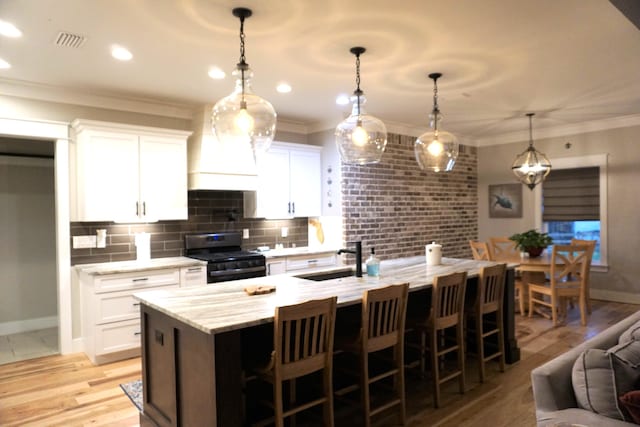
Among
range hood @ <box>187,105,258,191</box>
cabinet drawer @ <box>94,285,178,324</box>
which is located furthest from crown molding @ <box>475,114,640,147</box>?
cabinet drawer @ <box>94,285,178,324</box>

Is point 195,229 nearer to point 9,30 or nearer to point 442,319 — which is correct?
point 9,30

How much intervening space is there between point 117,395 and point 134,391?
124 mm

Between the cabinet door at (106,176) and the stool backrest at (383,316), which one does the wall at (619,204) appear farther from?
the cabinet door at (106,176)

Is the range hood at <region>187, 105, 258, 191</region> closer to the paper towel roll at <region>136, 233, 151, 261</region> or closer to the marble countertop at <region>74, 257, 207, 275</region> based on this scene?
the paper towel roll at <region>136, 233, 151, 261</region>

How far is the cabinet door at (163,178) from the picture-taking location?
4.42 metres

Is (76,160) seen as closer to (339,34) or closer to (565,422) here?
(339,34)

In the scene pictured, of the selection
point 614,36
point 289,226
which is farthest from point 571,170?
point 289,226

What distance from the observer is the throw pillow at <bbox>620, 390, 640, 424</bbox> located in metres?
1.62

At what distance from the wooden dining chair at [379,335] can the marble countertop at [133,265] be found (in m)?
2.32

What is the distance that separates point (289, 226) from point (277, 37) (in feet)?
10.8

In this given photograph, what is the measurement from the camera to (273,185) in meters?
5.47

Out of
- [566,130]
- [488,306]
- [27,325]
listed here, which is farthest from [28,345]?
[566,130]

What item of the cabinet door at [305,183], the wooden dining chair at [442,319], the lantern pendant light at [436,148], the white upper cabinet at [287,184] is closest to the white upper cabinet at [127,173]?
the white upper cabinet at [287,184]

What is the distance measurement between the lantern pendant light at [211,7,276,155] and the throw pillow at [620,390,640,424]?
7.49ft
